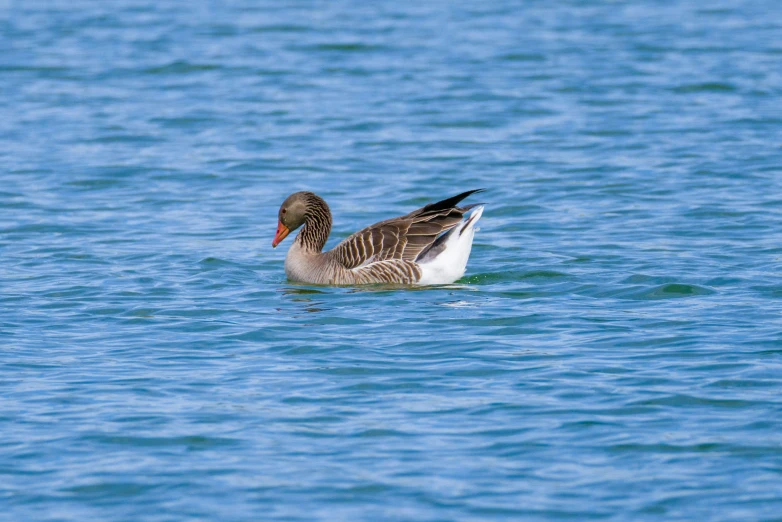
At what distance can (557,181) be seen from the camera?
59.2ft

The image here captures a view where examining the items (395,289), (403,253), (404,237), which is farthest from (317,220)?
(395,289)

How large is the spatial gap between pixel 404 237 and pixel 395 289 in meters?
0.61

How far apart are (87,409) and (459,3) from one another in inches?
981

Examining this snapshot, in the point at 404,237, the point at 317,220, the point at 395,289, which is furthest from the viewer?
the point at 317,220

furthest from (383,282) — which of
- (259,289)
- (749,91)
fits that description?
(749,91)

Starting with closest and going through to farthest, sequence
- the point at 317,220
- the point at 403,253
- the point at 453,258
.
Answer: the point at 453,258 → the point at 403,253 → the point at 317,220

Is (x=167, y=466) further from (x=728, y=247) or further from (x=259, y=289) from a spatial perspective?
(x=728, y=247)

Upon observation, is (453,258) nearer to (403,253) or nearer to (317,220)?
(403,253)

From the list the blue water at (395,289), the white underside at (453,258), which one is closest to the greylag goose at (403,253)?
the white underside at (453,258)

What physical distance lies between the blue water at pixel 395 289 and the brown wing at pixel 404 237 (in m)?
0.45

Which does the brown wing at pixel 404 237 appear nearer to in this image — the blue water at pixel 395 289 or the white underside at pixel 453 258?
the white underside at pixel 453 258

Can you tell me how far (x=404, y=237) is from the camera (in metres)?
13.3

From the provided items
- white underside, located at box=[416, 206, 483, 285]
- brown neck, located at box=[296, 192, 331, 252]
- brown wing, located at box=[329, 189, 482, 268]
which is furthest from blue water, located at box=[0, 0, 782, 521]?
brown neck, located at box=[296, 192, 331, 252]

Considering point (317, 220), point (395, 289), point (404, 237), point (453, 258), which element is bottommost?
point (395, 289)
